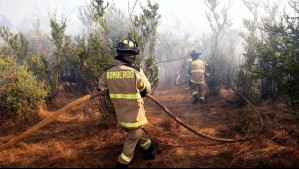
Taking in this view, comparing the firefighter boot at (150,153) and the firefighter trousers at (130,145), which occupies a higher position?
the firefighter trousers at (130,145)

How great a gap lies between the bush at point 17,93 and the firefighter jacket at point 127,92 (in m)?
3.22

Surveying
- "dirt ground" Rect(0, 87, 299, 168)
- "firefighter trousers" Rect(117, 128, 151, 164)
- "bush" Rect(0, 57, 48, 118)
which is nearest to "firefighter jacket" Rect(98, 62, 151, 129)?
"firefighter trousers" Rect(117, 128, 151, 164)

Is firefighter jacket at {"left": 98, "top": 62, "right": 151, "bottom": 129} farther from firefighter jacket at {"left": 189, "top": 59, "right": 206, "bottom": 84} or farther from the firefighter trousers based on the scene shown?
firefighter jacket at {"left": 189, "top": 59, "right": 206, "bottom": 84}

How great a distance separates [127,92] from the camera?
3.55 metres

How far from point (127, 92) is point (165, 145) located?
152 cm

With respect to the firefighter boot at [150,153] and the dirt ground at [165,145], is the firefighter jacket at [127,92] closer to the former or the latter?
the firefighter boot at [150,153]

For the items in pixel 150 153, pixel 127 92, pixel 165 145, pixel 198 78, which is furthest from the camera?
pixel 198 78

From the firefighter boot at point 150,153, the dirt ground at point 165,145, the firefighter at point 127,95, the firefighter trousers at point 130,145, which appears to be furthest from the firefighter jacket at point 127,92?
the dirt ground at point 165,145

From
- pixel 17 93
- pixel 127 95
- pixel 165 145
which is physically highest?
pixel 127 95

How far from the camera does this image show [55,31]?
27.5ft

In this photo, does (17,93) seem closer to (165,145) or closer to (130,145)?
(130,145)

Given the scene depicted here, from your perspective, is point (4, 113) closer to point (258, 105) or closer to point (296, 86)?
point (296, 86)

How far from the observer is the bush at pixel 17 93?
5629mm

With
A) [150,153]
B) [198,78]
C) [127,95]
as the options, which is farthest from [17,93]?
[198,78]
